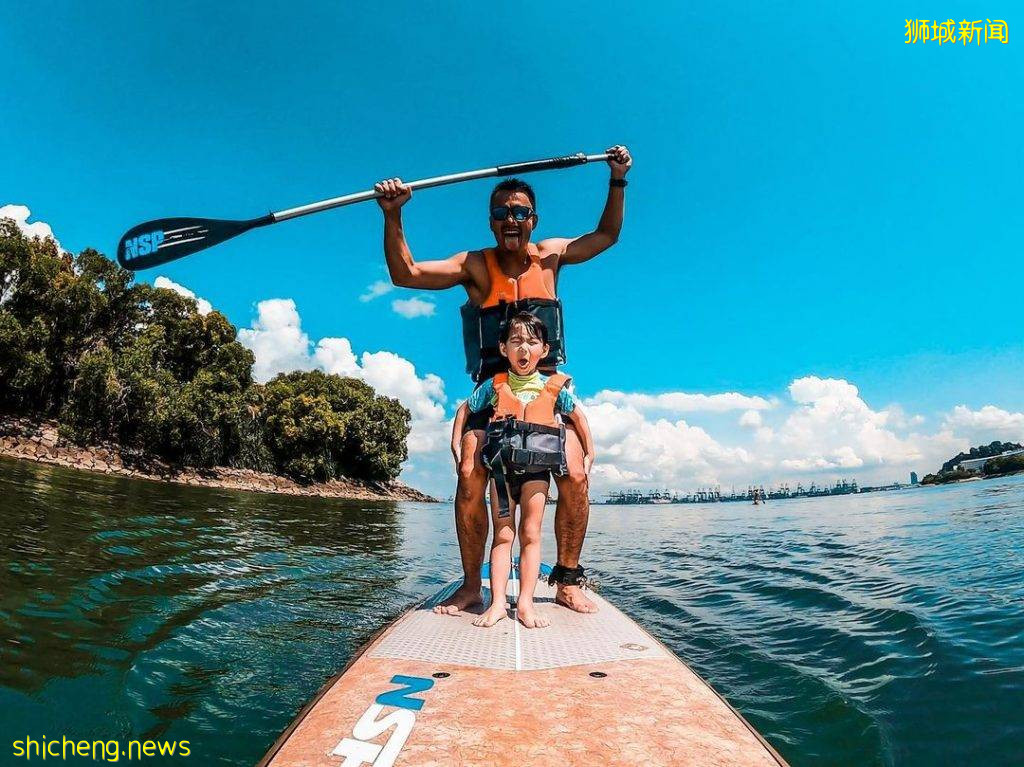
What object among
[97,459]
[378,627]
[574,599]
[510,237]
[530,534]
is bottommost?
[378,627]

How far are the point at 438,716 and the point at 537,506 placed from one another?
1.84 metres

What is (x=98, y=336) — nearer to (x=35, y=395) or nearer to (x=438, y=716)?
(x=35, y=395)

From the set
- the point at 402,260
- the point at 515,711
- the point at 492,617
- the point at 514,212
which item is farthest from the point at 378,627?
the point at 514,212

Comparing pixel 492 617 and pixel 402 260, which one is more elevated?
pixel 402 260

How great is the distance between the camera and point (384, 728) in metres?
2.08

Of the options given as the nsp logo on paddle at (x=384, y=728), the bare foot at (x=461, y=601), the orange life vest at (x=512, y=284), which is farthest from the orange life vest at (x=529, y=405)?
the nsp logo on paddle at (x=384, y=728)

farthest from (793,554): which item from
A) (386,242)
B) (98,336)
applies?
(98,336)

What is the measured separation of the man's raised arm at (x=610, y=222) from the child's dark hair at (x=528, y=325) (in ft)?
2.79

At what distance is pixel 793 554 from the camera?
31.8 feet

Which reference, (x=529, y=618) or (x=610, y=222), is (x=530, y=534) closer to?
(x=529, y=618)

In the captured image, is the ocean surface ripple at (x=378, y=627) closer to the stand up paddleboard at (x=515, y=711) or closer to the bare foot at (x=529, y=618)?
the stand up paddleboard at (x=515, y=711)

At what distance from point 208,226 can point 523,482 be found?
4.19 meters

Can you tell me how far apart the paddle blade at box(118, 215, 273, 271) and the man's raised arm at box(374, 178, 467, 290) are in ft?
5.94

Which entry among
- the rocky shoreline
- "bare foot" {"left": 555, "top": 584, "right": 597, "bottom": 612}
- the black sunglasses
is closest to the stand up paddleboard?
"bare foot" {"left": 555, "top": 584, "right": 597, "bottom": 612}
